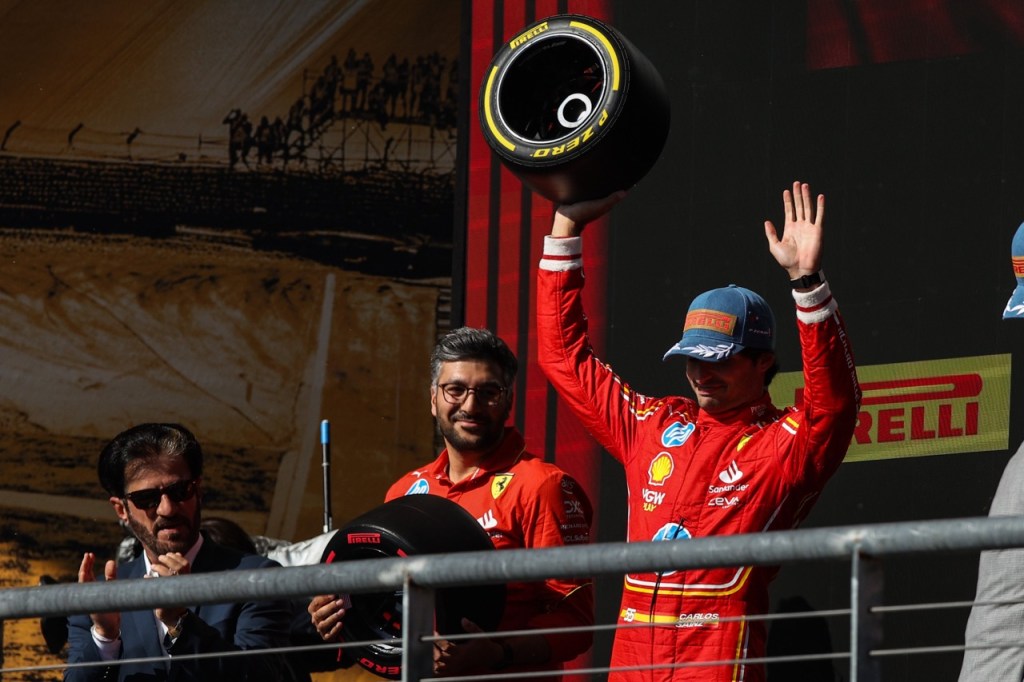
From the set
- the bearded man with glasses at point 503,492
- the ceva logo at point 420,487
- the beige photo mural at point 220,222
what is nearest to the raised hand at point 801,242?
the bearded man with glasses at point 503,492

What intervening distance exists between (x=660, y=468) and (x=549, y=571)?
4.42ft

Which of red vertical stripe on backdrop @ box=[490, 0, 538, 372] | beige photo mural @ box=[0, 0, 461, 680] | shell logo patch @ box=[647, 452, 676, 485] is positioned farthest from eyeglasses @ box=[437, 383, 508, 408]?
beige photo mural @ box=[0, 0, 461, 680]

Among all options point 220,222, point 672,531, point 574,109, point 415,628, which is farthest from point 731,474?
point 220,222

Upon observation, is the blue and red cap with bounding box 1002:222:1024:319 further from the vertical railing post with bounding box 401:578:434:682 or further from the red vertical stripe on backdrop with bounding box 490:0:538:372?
the red vertical stripe on backdrop with bounding box 490:0:538:372

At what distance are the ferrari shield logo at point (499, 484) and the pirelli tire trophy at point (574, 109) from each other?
630 mm

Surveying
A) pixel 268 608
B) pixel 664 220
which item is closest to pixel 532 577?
pixel 268 608

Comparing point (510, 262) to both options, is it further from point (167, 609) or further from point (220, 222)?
point (220, 222)

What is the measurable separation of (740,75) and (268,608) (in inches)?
81.9

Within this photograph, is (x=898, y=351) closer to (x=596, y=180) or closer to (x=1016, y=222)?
(x=1016, y=222)

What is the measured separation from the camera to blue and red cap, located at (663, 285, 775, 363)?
10.9ft

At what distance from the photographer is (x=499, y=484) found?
3365 mm

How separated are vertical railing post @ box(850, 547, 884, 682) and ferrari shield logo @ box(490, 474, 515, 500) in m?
1.45

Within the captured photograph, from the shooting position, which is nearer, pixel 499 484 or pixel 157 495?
pixel 157 495

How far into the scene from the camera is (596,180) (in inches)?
138
